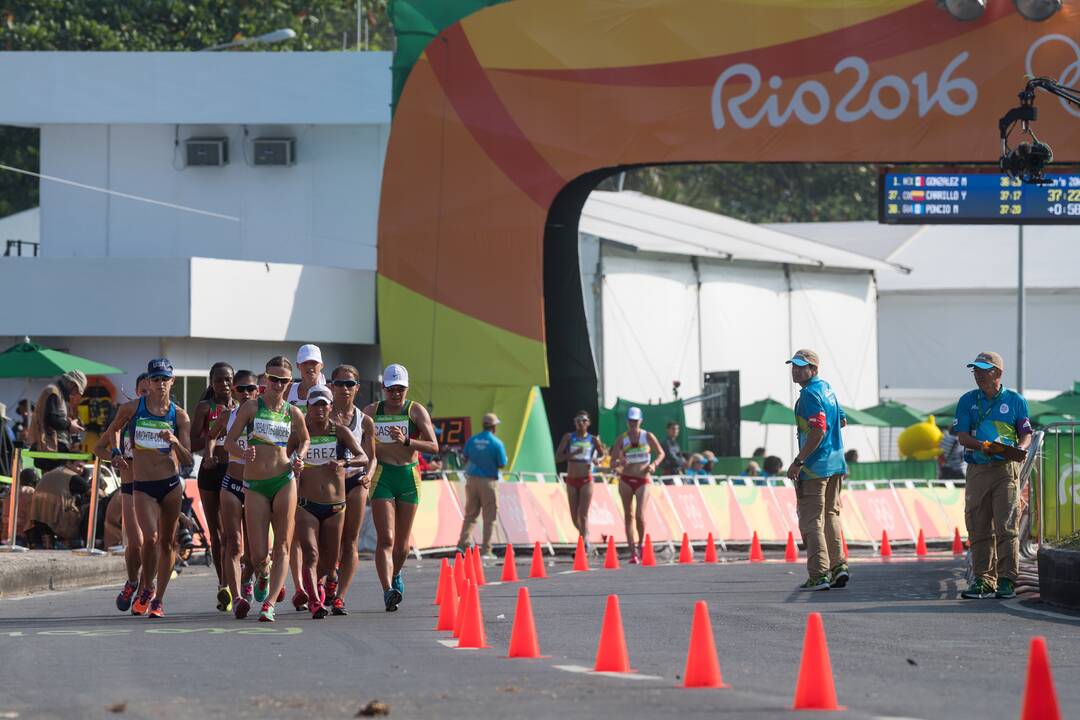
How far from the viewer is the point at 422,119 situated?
27969 mm

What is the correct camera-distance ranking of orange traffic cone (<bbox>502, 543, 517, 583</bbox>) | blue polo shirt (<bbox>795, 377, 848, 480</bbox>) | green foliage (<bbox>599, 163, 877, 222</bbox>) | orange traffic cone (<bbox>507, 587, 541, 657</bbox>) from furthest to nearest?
green foliage (<bbox>599, 163, 877, 222</bbox>), orange traffic cone (<bbox>502, 543, 517, 583</bbox>), blue polo shirt (<bbox>795, 377, 848, 480</bbox>), orange traffic cone (<bbox>507, 587, 541, 657</bbox>)

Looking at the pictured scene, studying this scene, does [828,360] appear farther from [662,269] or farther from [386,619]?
[386,619]

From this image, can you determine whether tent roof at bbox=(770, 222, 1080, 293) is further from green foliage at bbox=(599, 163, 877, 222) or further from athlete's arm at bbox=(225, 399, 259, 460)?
athlete's arm at bbox=(225, 399, 259, 460)

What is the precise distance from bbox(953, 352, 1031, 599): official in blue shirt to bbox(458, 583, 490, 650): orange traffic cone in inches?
206

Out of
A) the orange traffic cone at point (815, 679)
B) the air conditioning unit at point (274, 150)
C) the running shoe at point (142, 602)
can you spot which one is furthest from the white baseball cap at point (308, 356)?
the air conditioning unit at point (274, 150)

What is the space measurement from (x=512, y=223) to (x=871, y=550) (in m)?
7.24

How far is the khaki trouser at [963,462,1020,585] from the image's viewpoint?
48.7ft

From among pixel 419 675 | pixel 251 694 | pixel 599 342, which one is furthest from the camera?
pixel 599 342

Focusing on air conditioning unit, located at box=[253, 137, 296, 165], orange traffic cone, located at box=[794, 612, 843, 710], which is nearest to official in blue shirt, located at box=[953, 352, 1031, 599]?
orange traffic cone, located at box=[794, 612, 843, 710]

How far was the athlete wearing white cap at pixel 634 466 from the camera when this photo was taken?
23.6 meters

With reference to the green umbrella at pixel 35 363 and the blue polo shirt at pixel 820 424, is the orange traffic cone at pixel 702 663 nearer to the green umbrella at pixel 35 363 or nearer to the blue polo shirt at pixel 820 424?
the blue polo shirt at pixel 820 424

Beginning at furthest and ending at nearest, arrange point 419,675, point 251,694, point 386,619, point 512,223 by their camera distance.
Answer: point 512,223 → point 386,619 → point 419,675 → point 251,694

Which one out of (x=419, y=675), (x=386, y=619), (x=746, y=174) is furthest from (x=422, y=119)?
(x=746, y=174)

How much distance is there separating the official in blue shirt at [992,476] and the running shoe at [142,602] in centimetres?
629
